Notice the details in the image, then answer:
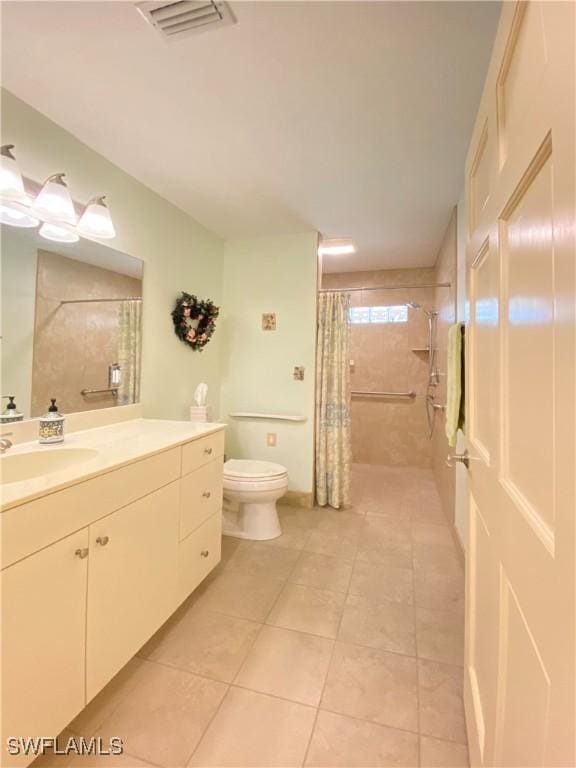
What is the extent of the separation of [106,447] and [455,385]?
1363 mm

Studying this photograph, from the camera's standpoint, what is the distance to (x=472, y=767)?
935mm

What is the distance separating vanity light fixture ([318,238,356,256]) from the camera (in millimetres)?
3086

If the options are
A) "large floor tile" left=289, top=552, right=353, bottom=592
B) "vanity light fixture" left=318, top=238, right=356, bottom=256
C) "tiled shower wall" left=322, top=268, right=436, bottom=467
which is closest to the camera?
"large floor tile" left=289, top=552, right=353, bottom=592

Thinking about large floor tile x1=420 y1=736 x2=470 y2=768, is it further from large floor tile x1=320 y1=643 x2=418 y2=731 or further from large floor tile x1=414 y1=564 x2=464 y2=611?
large floor tile x1=414 y1=564 x2=464 y2=611

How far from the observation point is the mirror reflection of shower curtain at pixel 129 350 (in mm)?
1973

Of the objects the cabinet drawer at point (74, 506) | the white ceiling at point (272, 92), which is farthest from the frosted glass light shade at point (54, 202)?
the cabinet drawer at point (74, 506)

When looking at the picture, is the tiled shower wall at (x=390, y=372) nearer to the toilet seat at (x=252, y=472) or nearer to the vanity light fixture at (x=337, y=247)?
the vanity light fixture at (x=337, y=247)

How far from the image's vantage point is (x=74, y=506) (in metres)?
0.99

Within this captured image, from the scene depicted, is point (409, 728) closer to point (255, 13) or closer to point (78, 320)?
point (78, 320)

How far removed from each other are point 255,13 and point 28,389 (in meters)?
1.64

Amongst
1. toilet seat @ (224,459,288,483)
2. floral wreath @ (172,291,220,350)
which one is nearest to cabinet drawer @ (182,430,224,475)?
toilet seat @ (224,459,288,483)

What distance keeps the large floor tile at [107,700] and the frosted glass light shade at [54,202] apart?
74.3 inches

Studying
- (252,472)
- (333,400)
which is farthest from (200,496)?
(333,400)

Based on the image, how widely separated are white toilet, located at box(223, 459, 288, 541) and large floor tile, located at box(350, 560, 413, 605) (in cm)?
64
